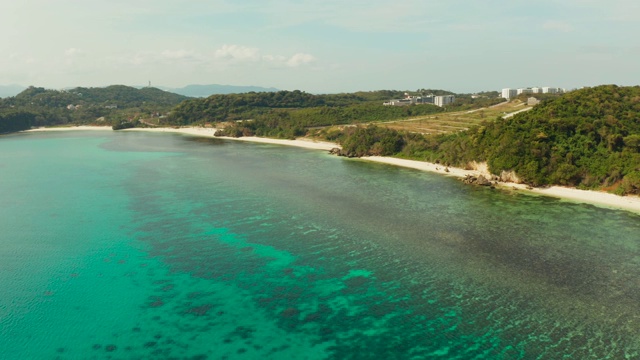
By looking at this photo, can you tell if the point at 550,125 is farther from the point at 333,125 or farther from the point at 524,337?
the point at 333,125

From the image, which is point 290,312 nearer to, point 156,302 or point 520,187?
point 156,302

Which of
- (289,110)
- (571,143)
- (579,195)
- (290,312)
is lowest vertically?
(290,312)

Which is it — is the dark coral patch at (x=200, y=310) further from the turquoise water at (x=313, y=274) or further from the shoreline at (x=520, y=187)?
the shoreline at (x=520, y=187)

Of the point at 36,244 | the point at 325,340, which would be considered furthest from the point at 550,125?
the point at 36,244

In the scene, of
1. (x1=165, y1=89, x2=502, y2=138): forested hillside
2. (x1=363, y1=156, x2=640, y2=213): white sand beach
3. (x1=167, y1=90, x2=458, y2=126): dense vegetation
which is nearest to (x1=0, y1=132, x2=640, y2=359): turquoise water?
(x1=363, y1=156, x2=640, y2=213): white sand beach

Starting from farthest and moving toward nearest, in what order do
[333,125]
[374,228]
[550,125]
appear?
1. [333,125]
2. [550,125]
3. [374,228]

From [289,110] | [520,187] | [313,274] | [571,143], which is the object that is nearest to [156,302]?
[313,274]

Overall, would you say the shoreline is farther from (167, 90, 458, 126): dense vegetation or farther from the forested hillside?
(167, 90, 458, 126): dense vegetation

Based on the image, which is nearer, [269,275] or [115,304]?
[115,304]
